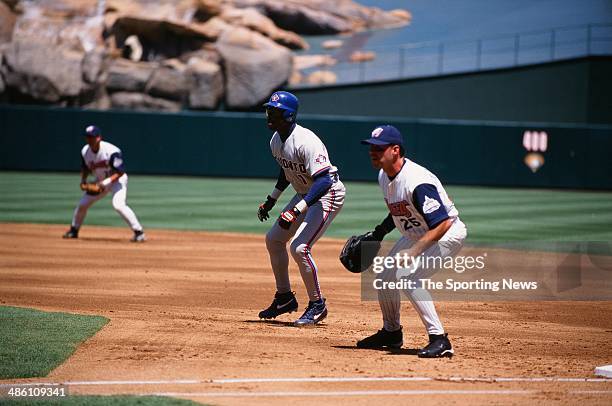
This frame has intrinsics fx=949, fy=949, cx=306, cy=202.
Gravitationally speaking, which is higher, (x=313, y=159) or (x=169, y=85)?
(x=169, y=85)

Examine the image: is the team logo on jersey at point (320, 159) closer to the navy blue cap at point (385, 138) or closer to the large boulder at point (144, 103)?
the navy blue cap at point (385, 138)

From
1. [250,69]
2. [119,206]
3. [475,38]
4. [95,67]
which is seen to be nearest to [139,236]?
[119,206]

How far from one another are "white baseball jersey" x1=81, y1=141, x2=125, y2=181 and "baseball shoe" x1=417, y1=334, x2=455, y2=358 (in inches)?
360

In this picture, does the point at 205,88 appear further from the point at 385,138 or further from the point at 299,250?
the point at 385,138

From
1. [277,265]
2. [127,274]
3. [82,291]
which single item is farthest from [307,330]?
[127,274]

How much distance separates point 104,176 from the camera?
51.4ft

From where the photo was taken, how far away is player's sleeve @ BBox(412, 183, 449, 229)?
648 centimetres

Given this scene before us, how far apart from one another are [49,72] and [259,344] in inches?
1185

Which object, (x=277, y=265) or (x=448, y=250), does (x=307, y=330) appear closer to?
(x=277, y=265)

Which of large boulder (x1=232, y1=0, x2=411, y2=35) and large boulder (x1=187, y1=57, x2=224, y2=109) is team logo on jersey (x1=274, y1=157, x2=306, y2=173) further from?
large boulder (x1=232, y1=0, x2=411, y2=35)

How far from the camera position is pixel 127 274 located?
11.5m

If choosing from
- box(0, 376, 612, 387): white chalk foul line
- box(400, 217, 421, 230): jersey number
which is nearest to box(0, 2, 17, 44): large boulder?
box(400, 217, 421, 230): jersey number

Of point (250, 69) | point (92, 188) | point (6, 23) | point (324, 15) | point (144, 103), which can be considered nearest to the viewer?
point (92, 188)

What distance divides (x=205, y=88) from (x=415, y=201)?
2936cm
